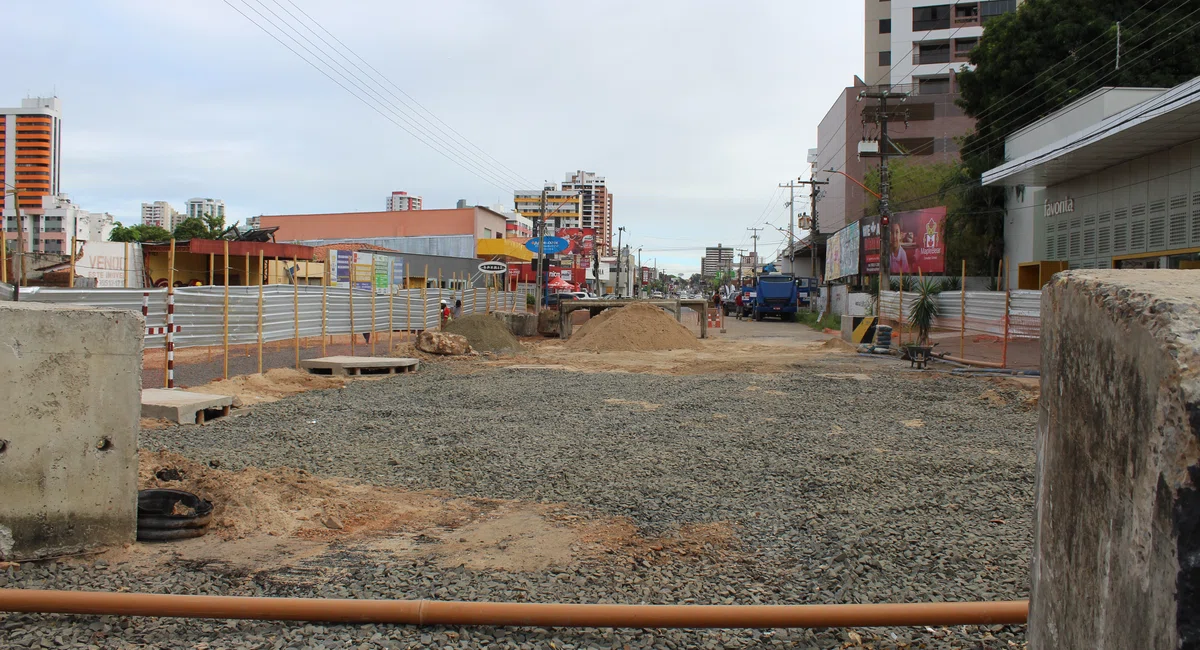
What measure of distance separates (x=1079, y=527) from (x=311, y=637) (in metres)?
2.82

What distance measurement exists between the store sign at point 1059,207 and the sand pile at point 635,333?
11994 mm

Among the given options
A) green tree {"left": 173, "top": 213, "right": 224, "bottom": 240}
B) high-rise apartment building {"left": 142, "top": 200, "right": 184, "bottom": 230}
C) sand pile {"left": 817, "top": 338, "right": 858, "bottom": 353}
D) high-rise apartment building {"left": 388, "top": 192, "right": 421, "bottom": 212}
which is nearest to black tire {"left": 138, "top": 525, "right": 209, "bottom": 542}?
sand pile {"left": 817, "top": 338, "right": 858, "bottom": 353}

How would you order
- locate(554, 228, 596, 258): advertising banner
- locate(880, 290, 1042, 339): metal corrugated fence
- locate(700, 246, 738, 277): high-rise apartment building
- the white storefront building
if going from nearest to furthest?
1. locate(880, 290, 1042, 339): metal corrugated fence
2. the white storefront building
3. locate(554, 228, 596, 258): advertising banner
4. locate(700, 246, 738, 277): high-rise apartment building

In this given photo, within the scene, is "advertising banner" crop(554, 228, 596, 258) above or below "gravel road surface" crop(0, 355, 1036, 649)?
above

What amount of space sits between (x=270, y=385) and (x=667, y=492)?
860 cm

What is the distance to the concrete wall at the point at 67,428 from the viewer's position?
421cm

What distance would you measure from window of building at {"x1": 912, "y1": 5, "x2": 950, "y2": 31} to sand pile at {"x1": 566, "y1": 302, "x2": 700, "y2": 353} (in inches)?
1971

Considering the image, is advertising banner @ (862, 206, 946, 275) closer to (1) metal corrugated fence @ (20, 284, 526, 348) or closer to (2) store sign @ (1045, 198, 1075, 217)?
(2) store sign @ (1045, 198, 1075, 217)

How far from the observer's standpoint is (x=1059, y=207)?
25.8 metres

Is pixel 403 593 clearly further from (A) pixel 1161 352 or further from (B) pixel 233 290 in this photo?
(B) pixel 233 290

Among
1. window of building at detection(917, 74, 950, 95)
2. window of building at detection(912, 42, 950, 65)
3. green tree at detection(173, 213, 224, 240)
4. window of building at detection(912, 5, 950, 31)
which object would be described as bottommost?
green tree at detection(173, 213, 224, 240)


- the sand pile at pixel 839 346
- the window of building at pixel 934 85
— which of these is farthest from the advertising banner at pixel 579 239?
the sand pile at pixel 839 346

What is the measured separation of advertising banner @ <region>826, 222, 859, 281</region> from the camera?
44.7 metres

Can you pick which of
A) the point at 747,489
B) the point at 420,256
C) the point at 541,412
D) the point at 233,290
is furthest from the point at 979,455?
the point at 420,256
